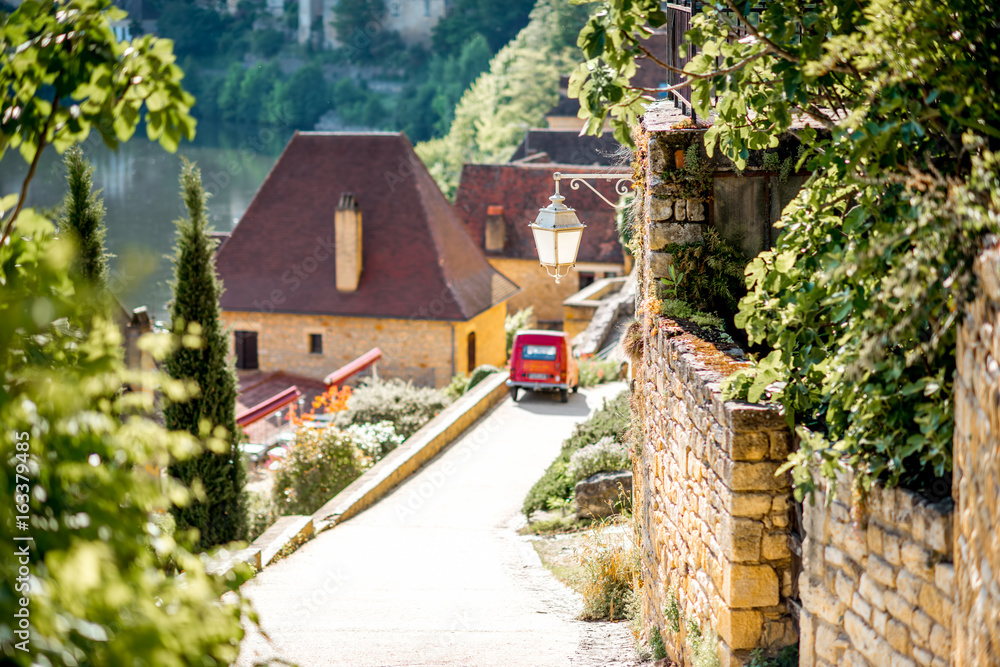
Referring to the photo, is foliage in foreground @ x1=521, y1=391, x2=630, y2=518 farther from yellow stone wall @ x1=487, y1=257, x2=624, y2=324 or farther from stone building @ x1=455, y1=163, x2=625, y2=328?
yellow stone wall @ x1=487, y1=257, x2=624, y2=324

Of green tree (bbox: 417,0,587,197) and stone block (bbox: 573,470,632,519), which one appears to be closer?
stone block (bbox: 573,470,632,519)

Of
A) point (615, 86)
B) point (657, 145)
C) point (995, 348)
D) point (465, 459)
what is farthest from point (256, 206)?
point (995, 348)

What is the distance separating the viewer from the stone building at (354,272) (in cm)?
2589

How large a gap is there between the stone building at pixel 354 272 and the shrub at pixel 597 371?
5.10 metres

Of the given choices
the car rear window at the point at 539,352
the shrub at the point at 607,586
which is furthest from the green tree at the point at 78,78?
the car rear window at the point at 539,352

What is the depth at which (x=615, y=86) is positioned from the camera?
444 cm

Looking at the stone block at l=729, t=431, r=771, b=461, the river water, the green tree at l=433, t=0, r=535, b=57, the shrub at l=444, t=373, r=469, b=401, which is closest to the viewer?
the stone block at l=729, t=431, r=771, b=461

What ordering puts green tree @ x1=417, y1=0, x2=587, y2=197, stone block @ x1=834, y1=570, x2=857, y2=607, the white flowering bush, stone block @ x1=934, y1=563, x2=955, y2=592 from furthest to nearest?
green tree @ x1=417, y1=0, x2=587, y2=197 → the white flowering bush → stone block @ x1=834, y1=570, x2=857, y2=607 → stone block @ x1=934, y1=563, x2=955, y2=592

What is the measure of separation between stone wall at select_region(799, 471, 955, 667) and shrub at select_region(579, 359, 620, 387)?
1607 cm

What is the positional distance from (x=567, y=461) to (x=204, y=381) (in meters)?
5.00

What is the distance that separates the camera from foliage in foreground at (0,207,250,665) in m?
1.88

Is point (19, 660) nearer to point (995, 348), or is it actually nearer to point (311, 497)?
point (995, 348)

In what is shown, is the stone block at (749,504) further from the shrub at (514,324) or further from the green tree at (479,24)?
the green tree at (479,24)

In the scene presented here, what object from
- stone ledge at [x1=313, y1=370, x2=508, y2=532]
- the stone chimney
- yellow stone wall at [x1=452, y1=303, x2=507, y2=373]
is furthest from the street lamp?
the stone chimney
